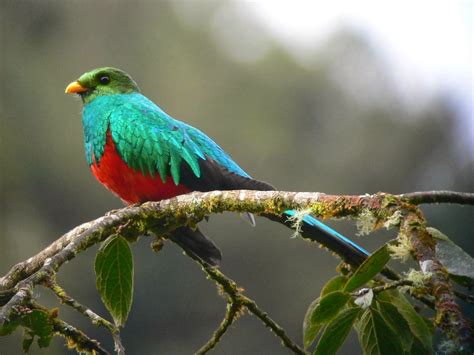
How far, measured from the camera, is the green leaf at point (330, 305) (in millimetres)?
2229

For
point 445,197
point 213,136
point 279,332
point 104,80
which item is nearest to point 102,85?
point 104,80

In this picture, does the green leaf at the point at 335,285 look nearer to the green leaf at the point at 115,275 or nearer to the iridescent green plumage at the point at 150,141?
the green leaf at the point at 115,275

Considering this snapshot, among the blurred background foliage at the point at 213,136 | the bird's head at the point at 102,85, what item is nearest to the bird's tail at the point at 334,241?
the bird's head at the point at 102,85

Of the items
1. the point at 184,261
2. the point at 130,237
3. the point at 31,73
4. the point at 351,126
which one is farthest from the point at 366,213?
the point at 31,73

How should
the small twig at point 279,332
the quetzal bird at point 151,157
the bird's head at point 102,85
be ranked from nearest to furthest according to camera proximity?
the small twig at point 279,332
the quetzal bird at point 151,157
the bird's head at point 102,85

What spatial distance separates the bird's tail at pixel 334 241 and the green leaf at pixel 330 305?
1.88 ft

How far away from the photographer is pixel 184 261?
20641mm

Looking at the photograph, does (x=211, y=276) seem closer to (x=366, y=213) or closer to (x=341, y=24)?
(x=366, y=213)

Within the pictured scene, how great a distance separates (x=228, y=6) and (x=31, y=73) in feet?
30.3

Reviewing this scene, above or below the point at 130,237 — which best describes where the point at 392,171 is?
above

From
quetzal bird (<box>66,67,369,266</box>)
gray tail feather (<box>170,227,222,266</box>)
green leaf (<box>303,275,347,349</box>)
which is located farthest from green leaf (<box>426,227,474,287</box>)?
quetzal bird (<box>66,67,369,266</box>)

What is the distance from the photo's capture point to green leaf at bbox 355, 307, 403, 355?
87.4 inches

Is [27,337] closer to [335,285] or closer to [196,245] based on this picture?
[335,285]

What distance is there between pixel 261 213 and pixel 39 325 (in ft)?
2.61
